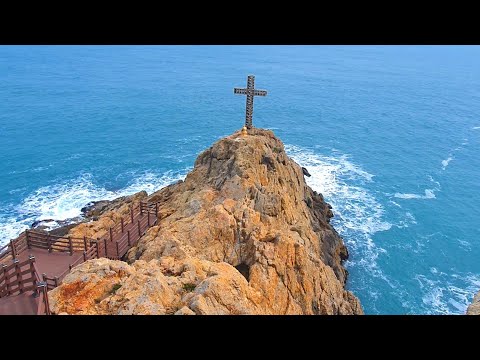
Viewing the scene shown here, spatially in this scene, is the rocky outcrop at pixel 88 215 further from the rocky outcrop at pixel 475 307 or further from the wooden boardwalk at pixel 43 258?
the rocky outcrop at pixel 475 307

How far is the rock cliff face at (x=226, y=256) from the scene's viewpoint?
17.7m

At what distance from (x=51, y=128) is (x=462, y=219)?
87.3 meters

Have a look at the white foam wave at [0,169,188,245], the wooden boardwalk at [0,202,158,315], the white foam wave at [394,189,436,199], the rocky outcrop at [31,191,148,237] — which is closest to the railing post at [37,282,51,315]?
the wooden boardwalk at [0,202,158,315]

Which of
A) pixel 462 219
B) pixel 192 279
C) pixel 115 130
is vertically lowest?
pixel 462 219

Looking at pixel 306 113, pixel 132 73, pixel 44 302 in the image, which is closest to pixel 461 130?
pixel 306 113

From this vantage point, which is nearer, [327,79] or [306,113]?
[306,113]

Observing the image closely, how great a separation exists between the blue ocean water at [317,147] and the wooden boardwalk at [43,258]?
28.8 meters

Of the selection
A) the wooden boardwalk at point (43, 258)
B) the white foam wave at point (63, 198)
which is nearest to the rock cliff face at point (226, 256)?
the wooden boardwalk at point (43, 258)

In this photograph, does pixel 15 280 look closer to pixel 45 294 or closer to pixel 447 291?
pixel 45 294

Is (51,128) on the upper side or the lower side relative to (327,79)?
lower

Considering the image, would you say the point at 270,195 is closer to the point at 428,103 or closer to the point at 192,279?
the point at 192,279

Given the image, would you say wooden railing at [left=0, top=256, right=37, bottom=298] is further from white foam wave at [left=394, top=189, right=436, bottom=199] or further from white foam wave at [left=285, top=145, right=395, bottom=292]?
white foam wave at [left=394, top=189, right=436, bottom=199]

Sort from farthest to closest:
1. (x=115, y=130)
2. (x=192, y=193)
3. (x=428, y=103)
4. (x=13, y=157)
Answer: (x=428, y=103) → (x=115, y=130) → (x=13, y=157) → (x=192, y=193)

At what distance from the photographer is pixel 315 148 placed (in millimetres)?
87000
